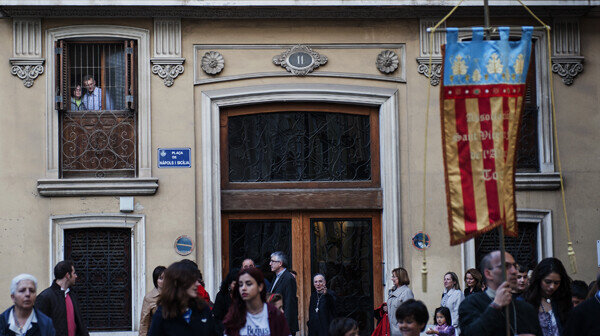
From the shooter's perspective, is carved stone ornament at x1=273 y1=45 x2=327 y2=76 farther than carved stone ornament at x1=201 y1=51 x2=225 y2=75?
Yes

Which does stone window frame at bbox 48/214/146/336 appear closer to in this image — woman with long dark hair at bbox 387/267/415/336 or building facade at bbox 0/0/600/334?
building facade at bbox 0/0/600/334

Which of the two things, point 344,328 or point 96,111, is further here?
point 96,111

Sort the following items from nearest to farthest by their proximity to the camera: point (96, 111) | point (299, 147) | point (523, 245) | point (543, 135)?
point (96, 111) → point (543, 135) → point (523, 245) → point (299, 147)

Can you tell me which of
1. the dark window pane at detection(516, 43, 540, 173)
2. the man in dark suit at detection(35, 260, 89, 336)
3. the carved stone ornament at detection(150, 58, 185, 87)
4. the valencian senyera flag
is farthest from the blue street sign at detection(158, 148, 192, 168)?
the valencian senyera flag

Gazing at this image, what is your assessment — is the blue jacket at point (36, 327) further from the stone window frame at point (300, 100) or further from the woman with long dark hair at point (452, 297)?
the woman with long dark hair at point (452, 297)

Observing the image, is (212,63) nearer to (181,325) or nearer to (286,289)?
(286,289)

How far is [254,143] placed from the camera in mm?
15109

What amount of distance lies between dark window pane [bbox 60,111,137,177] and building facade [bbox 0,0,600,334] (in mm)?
22

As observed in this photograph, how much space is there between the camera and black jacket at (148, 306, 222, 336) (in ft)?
23.7

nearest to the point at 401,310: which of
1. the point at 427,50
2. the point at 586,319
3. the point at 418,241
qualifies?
the point at 586,319

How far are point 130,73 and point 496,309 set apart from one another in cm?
926

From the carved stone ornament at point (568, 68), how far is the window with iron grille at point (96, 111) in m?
6.76

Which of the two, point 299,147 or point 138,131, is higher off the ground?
point 138,131

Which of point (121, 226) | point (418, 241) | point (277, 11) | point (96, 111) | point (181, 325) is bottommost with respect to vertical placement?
point (181, 325)
